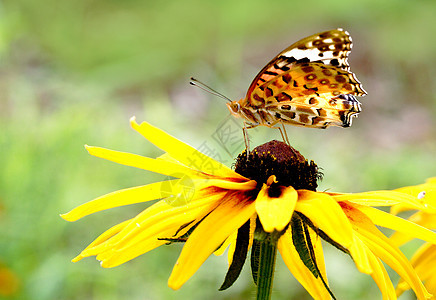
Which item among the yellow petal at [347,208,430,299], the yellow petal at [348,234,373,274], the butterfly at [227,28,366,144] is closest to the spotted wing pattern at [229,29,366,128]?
the butterfly at [227,28,366,144]

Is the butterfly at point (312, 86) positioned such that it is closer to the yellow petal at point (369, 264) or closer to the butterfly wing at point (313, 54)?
the butterfly wing at point (313, 54)

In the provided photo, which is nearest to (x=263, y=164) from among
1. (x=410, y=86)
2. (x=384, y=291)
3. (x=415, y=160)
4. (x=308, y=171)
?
(x=308, y=171)

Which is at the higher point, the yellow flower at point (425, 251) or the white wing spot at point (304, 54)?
the white wing spot at point (304, 54)

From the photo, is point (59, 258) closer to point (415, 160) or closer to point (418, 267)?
point (418, 267)

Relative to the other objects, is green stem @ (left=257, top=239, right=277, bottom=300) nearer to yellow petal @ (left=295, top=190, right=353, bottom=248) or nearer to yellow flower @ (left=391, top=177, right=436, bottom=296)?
yellow petal @ (left=295, top=190, right=353, bottom=248)

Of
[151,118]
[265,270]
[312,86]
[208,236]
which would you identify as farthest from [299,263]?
[151,118]

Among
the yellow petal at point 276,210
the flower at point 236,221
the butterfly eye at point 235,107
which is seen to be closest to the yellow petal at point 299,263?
the flower at point 236,221

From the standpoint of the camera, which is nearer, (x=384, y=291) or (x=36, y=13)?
(x=384, y=291)
